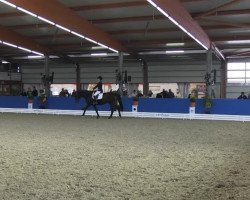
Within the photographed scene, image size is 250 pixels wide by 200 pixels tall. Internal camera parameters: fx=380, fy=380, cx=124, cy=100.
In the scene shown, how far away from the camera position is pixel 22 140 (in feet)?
29.6

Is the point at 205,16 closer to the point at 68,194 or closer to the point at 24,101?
the point at 24,101

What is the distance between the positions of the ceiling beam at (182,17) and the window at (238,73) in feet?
32.5

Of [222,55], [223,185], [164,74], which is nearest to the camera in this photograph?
[223,185]

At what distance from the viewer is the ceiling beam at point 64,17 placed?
13293mm

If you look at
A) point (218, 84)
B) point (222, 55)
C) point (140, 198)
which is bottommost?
point (140, 198)

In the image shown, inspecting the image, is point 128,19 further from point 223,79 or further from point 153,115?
point 223,79

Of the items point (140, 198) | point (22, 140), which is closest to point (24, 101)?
point (22, 140)

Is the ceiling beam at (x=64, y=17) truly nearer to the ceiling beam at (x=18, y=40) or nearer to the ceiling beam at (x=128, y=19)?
the ceiling beam at (x=128, y=19)

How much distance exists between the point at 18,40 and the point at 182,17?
1165 cm

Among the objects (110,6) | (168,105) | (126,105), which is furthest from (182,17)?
(126,105)

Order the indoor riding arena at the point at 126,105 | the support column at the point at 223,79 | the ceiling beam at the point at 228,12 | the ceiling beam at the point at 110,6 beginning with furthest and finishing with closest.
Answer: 1. the support column at the point at 223,79
2. the ceiling beam at the point at 228,12
3. the ceiling beam at the point at 110,6
4. the indoor riding arena at the point at 126,105

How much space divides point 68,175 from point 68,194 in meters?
0.96

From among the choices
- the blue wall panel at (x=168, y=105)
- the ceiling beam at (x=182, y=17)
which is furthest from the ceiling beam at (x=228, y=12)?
the blue wall panel at (x=168, y=105)

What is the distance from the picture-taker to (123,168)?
5.80 metres
